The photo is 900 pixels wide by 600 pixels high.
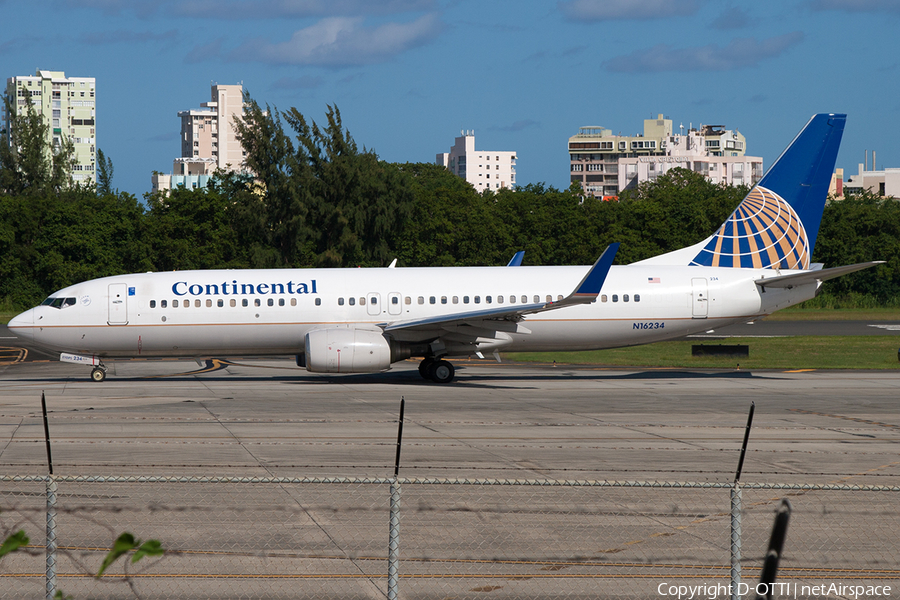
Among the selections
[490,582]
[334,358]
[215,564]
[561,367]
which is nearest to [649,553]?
[490,582]

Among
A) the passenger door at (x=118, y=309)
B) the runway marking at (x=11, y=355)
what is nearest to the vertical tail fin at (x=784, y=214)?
the passenger door at (x=118, y=309)

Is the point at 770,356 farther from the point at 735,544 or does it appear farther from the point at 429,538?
the point at 735,544

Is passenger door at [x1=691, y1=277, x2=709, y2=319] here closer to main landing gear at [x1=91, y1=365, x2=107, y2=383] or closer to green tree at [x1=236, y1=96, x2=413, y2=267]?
main landing gear at [x1=91, y1=365, x2=107, y2=383]

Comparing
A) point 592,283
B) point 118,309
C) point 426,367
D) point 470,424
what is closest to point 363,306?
point 426,367

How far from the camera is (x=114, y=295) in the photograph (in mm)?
29734

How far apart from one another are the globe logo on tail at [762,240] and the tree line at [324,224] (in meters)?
36.2

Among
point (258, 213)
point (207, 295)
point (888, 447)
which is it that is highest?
point (258, 213)

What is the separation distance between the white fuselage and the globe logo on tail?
32.8 inches

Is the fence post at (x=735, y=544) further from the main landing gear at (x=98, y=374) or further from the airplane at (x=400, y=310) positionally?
the main landing gear at (x=98, y=374)

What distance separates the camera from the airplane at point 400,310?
97.0 feet

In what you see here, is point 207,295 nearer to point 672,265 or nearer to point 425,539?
point 672,265

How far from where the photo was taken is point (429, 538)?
11.1m

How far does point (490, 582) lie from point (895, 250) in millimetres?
83114

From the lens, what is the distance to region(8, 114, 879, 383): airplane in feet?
97.0
